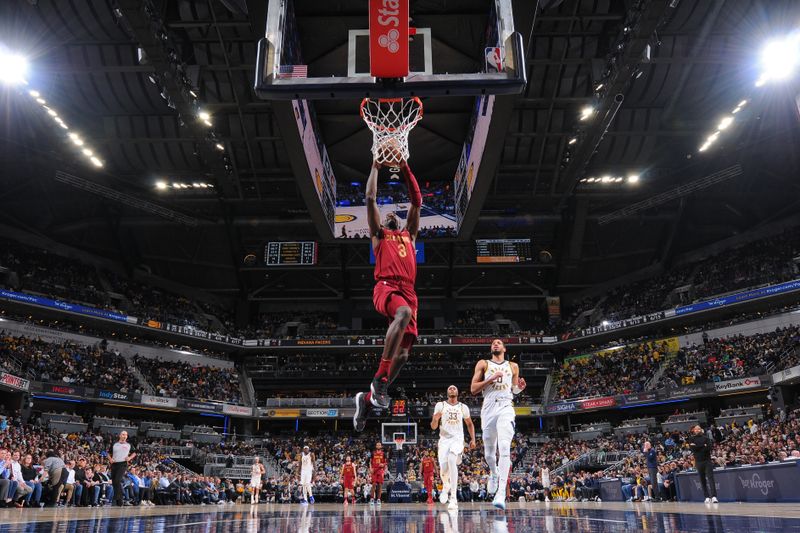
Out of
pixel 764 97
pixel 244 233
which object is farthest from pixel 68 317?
pixel 764 97

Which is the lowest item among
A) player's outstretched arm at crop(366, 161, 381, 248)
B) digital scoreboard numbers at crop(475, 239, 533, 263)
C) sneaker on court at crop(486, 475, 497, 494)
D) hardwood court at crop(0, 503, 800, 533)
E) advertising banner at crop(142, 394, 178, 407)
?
hardwood court at crop(0, 503, 800, 533)

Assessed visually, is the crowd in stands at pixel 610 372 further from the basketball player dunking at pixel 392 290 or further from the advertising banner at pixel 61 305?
the basketball player dunking at pixel 392 290

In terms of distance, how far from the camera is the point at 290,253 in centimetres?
3528

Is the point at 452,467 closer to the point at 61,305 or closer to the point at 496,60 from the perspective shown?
the point at 496,60

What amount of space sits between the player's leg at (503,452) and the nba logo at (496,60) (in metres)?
4.92

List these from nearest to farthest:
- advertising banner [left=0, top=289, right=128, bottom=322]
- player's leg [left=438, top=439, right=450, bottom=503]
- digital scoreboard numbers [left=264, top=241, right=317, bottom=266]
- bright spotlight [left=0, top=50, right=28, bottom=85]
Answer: player's leg [left=438, top=439, right=450, bottom=503]
bright spotlight [left=0, top=50, right=28, bottom=85]
advertising banner [left=0, top=289, right=128, bottom=322]
digital scoreboard numbers [left=264, top=241, right=317, bottom=266]

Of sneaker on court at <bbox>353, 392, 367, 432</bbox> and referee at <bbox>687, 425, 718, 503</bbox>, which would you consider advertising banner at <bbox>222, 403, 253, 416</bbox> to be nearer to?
referee at <bbox>687, 425, 718, 503</bbox>

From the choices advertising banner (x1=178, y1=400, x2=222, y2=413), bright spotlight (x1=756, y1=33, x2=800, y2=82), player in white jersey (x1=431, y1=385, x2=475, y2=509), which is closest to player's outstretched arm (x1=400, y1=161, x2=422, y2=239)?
player in white jersey (x1=431, y1=385, x2=475, y2=509)

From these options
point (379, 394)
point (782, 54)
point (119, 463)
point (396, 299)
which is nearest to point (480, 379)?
point (379, 394)

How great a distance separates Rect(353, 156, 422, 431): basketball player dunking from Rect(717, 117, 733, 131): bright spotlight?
83.8ft

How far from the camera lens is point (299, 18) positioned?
17.1 m

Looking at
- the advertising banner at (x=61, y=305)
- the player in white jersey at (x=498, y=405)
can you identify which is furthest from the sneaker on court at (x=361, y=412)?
the advertising banner at (x=61, y=305)

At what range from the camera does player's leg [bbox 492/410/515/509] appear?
7.28 meters

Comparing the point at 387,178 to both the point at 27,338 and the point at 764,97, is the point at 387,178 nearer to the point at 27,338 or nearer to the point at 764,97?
the point at 764,97
